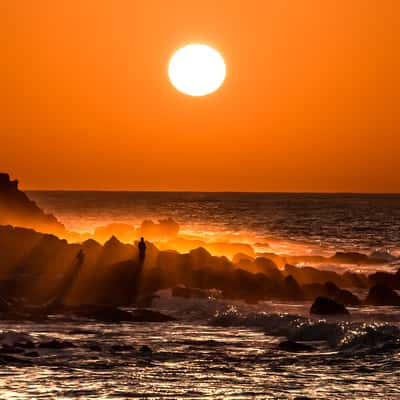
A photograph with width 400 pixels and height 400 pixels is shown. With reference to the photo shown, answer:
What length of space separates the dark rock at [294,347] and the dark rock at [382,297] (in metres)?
16.4

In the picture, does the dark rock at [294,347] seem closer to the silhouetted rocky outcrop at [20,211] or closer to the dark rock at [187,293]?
the dark rock at [187,293]

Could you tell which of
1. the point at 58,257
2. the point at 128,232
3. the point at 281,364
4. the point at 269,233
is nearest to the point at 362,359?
the point at 281,364

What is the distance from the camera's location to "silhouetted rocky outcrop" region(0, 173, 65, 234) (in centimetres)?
7899

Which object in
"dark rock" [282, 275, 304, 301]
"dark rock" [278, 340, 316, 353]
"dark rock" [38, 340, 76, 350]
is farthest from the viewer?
"dark rock" [282, 275, 304, 301]

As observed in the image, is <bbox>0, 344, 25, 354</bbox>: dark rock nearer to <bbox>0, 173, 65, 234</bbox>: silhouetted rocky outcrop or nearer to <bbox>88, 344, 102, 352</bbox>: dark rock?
<bbox>88, 344, 102, 352</bbox>: dark rock

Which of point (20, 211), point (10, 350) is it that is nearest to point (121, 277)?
point (10, 350)

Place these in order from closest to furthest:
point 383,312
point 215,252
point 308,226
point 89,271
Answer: point 383,312 → point 89,271 → point 215,252 → point 308,226

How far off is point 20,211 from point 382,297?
133ft

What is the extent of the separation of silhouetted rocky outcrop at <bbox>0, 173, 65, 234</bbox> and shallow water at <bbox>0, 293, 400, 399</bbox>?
130 feet

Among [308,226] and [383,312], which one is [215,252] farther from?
[308,226]

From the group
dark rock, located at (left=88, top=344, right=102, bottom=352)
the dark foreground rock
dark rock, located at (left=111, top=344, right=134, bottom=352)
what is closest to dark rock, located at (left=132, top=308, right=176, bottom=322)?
the dark foreground rock

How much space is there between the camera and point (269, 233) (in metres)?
138

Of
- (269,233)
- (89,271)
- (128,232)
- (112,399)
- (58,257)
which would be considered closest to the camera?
(112,399)

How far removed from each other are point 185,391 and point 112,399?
7.66 ft
